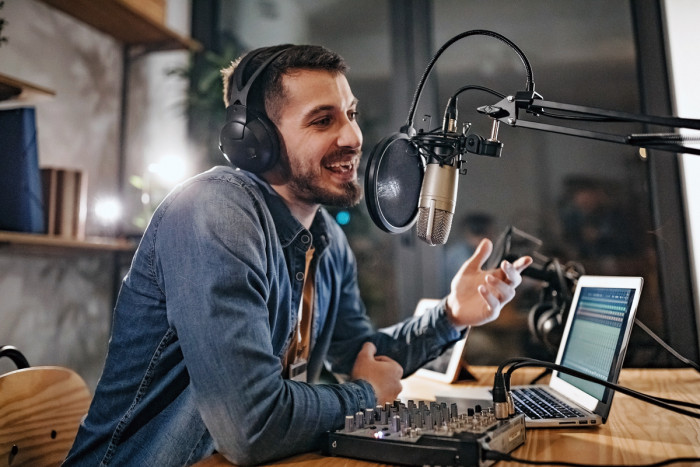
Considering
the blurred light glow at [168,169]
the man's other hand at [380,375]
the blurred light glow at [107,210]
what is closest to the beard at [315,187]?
the man's other hand at [380,375]

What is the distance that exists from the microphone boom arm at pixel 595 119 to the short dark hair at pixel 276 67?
18.8 inches

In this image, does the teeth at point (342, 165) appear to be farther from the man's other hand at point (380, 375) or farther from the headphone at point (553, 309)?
the headphone at point (553, 309)

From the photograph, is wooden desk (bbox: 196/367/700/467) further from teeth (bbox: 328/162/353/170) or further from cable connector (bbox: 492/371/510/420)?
teeth (bbox: 328/162/353/170)

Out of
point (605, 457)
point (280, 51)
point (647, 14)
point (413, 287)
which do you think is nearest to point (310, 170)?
point (280, 51)

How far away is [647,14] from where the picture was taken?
193 centimetres

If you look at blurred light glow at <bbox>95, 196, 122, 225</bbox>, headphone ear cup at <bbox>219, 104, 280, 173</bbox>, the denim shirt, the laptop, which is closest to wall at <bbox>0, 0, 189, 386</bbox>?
blurred light glow at <bbox>95, 196, 122, 225</bbox>

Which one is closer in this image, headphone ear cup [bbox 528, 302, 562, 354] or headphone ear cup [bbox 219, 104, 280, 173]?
headphone ear cup [bbox 219, 104, 280, 173]

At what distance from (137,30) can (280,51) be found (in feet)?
4.00

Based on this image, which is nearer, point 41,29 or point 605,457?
point 605,457

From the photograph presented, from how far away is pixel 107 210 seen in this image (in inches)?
83.2

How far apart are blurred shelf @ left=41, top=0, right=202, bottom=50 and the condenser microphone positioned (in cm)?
146

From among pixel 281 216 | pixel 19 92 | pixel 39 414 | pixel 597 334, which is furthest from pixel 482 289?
pixel 19 92

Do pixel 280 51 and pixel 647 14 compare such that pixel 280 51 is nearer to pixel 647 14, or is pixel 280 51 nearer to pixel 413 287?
pixel 413 287

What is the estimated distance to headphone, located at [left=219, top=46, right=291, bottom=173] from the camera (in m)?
1.12
